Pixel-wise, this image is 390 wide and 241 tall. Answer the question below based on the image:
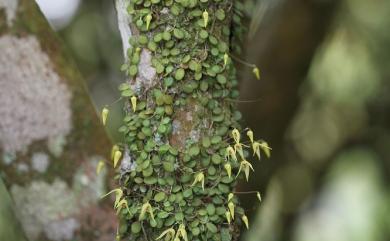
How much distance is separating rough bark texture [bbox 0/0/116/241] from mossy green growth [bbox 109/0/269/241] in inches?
17.4

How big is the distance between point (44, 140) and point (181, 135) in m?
0.65

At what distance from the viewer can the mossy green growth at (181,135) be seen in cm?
197

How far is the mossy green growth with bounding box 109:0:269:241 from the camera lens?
77.4 inches

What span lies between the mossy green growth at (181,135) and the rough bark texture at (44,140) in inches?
17.4

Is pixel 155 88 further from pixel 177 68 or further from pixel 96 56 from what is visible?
pixel 96 56

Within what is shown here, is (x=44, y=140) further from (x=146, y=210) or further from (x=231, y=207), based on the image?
(x=231, y=207)

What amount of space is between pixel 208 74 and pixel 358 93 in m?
4.03

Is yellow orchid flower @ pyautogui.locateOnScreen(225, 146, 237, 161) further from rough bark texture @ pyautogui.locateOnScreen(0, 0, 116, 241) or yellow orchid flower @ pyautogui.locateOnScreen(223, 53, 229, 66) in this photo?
rough bark texture @ pyautogui.locateOnScreen(0, 0, 116, 241)

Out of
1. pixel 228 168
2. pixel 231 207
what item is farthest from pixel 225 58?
pixel 231 207

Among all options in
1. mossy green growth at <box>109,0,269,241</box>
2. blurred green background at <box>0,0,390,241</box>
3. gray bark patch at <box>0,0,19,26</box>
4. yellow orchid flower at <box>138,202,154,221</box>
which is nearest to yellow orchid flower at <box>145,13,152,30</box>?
mossy green growth at <box>109,0,269,241</box>

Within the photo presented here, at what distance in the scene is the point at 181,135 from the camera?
6.62ft

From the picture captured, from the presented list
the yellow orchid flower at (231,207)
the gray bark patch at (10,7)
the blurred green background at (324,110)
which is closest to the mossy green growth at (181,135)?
the yellow orchid flower at (231,207)

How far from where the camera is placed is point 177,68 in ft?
6.61

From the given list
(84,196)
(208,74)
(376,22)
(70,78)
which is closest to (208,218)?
(208,74)
